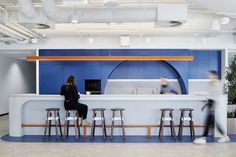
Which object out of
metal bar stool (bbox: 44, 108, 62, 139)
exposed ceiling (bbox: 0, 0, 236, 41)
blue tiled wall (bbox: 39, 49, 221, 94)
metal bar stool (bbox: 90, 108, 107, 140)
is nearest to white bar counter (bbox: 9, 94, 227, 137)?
metal bar stool (bbox: 44, 108, 62, 139)

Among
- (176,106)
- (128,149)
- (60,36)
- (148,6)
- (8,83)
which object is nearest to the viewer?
(128,149)

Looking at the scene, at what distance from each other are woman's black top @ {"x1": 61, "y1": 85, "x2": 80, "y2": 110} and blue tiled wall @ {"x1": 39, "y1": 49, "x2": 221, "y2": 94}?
341cm

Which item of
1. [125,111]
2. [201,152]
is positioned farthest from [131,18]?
[201,152]

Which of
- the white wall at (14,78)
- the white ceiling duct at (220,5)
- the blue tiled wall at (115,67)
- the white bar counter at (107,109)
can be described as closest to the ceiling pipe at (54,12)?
the white bar counter at (107,109)

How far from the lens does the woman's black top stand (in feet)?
19.1

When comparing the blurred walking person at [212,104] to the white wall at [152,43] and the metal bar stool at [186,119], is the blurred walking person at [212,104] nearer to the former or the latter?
the metal bar stool at [186,119]

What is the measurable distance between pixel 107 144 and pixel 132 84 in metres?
4.65

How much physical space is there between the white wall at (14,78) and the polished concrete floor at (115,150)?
18.5 ft

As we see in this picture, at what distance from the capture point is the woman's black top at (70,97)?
19.1ft

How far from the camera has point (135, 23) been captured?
7.03m

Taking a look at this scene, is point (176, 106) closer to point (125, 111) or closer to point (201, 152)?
point (125, 111)

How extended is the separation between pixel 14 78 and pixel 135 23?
741 cm

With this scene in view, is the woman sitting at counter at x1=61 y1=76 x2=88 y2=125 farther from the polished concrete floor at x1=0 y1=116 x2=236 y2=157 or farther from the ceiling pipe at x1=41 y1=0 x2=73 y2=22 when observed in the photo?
the ceiling pipe at x1=41 y1=0 x2=73 y2=22

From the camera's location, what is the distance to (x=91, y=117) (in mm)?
6422
